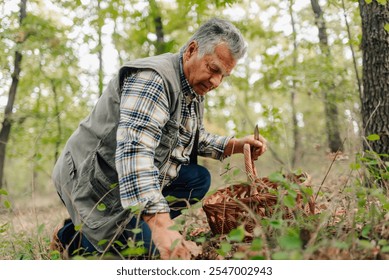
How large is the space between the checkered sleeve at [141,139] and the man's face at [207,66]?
301 millimetres

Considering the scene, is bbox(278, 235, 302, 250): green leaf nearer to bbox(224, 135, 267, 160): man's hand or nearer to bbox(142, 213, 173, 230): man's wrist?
bbox(142, 213, 173, 230): man's wrist

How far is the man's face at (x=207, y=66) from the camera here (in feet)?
7.91

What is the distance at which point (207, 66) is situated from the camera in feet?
8.00

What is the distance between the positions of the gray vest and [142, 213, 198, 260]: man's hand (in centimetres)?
42

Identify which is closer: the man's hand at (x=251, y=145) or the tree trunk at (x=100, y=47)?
the man's hand at (x=251, y=145)

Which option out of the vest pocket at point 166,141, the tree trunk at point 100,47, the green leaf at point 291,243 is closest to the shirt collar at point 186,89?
the vest pocket at point 166,141

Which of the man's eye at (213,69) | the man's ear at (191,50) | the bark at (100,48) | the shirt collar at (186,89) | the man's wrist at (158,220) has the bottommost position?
the man's wrist at (158,220)

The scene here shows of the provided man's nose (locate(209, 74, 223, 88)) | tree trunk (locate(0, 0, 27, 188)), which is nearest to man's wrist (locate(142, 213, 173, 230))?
man's nose (locate(209, 74, 223, 88))

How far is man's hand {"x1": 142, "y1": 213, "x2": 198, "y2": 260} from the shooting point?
71.9 inches

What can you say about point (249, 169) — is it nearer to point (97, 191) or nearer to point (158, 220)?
point (158, 220)

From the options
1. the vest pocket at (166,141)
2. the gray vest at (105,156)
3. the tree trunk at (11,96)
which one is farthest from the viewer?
the tree trunk at (11,96)

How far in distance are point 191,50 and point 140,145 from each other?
2.60 feet

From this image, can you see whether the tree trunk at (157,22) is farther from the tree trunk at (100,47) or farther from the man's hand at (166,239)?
the man's hand at (166,239)

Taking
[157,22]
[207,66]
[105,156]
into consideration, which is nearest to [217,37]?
[207,66]
